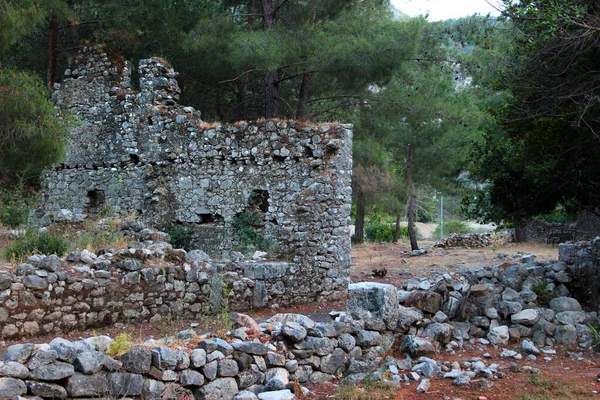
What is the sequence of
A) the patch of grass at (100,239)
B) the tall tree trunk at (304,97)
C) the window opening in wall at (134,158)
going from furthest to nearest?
the tall tree trunk at (304,97) < the window opening in wall at (134,158) < the patch of grass at (100,239)

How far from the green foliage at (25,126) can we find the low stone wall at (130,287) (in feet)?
7.44

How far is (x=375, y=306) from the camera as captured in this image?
7438 mm

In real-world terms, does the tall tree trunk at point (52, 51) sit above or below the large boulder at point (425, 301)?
above

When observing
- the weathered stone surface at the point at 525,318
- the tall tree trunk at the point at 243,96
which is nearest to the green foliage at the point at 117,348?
the weathered stone surface at the point at 525,318

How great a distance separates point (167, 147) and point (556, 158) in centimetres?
838

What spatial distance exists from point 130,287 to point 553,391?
227 inches

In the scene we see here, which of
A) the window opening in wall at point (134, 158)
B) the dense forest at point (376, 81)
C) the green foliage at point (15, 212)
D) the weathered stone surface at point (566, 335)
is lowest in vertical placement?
the weathered stone surface at point (566, 335)

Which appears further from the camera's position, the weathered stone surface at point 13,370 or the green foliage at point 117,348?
the green foliage at point 117,348

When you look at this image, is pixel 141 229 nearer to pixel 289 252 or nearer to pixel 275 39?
pixel 289 252

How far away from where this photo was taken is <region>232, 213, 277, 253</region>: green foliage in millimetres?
12867

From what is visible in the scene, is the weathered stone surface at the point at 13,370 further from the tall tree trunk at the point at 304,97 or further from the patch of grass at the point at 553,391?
the tall tree trunk at the point at 304,97

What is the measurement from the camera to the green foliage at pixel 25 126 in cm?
1023

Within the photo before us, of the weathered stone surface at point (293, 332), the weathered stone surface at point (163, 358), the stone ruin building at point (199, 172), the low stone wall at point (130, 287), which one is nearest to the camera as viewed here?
the weathered stone surface at point (163, 358)

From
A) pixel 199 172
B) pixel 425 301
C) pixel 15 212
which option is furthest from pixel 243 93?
pixel 425 301
